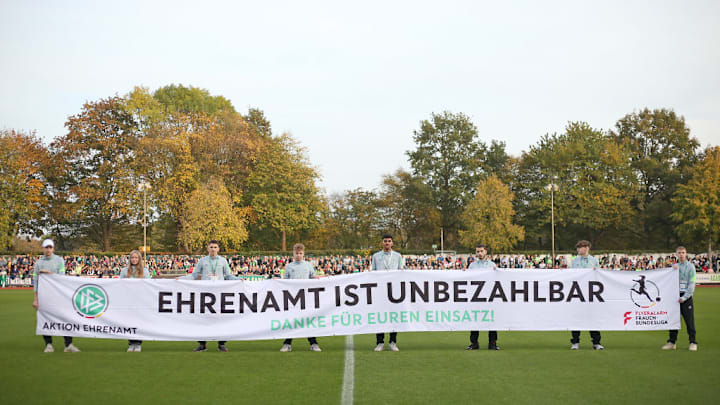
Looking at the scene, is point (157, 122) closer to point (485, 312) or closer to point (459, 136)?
point (459, 136)

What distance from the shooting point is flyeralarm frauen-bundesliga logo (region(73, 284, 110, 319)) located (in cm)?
1057

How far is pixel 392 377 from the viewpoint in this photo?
8.08 metres

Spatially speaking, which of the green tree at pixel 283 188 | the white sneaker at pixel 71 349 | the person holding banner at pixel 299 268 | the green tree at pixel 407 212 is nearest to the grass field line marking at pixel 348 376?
the person holding banner at pixel 299 268

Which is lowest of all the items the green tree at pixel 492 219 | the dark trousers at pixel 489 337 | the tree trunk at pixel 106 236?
the dark trousers at pixel 489 337

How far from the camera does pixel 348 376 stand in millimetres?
8164

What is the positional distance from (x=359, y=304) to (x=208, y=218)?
39.3 meters

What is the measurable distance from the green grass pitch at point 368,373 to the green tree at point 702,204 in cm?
4658

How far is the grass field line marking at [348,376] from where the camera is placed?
268 inches

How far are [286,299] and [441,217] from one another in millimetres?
57584

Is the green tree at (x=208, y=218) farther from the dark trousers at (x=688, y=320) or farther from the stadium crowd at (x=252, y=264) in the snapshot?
the dark trousers at (x=688, y=320)

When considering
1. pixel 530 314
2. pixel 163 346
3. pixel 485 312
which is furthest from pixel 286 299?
pixel 530 314

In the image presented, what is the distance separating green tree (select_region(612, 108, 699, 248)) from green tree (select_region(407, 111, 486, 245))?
55.4 feet

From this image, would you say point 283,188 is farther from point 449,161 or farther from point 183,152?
point 449,161

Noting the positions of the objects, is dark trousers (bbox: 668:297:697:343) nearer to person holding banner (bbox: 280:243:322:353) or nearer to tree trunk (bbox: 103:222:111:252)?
person holding banner (bbox: 280:243:322:353)
